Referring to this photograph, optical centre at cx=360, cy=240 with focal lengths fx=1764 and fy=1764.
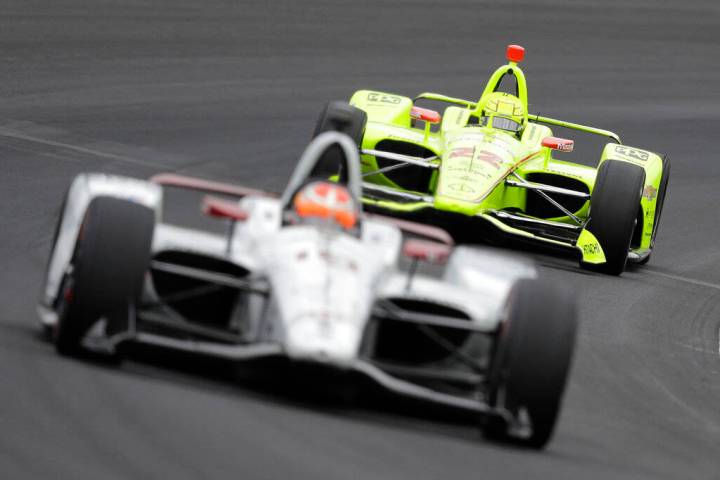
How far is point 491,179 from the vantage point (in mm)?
15438

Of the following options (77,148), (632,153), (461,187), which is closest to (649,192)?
(632,153)

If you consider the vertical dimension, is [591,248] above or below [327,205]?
below

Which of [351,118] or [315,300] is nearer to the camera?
[315,300]

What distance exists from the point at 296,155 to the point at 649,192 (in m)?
4.58

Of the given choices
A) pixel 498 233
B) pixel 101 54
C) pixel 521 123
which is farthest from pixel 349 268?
pixel 101 54

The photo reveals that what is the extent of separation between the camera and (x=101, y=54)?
2336cm

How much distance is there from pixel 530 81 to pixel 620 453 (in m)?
17.8

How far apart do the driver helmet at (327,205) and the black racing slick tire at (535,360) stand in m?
1.35

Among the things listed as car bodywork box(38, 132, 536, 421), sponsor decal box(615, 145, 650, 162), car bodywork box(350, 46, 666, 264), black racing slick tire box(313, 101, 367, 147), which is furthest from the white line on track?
car bodywork box(38, 132, 536, 421)

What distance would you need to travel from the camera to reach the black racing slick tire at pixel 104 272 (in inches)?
340

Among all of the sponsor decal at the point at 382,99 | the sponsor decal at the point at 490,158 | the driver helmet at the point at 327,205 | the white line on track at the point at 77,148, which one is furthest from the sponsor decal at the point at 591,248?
the driver helmet at the point at 327,205

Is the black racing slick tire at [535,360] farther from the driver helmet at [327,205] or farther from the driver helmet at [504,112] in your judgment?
the driver helmet at [504,112]

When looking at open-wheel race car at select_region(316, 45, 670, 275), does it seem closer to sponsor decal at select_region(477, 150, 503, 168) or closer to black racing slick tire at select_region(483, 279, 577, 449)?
sponsor decal at select_region(477, 150, 503, 168)

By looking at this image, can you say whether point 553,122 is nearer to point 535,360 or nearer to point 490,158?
point 490,158
